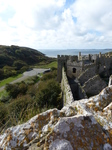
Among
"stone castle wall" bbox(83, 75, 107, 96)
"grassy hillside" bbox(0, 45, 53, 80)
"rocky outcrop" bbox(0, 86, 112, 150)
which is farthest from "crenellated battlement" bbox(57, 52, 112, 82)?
"grassy hillside" bbox(0, 45, 53, 80)

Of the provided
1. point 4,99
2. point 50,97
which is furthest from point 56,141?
point 4,99

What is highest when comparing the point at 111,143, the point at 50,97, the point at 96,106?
the point at 96,106

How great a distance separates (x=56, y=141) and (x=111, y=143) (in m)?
0.98

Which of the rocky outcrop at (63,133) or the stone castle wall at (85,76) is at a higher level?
the rocky outcrop at (63,133)

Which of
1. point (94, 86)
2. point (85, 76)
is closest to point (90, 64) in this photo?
point (85, 76)

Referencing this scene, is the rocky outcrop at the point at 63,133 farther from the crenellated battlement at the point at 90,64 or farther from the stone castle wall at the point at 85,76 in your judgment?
the crenellated battlement at the point at 90,64

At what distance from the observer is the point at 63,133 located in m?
1.99

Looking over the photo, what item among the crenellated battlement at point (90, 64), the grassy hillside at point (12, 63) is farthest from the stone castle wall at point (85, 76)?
the grassy hillside at point (12, 63)

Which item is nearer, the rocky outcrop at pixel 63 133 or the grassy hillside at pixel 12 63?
the rocky outcrop at pixel 63 133

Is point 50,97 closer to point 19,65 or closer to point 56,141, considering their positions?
point 56,141

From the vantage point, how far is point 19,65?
7681cm

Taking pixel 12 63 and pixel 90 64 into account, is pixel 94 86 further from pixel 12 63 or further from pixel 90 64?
pixel 12 63

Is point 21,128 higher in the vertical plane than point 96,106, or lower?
lower

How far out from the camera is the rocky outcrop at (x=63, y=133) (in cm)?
188
